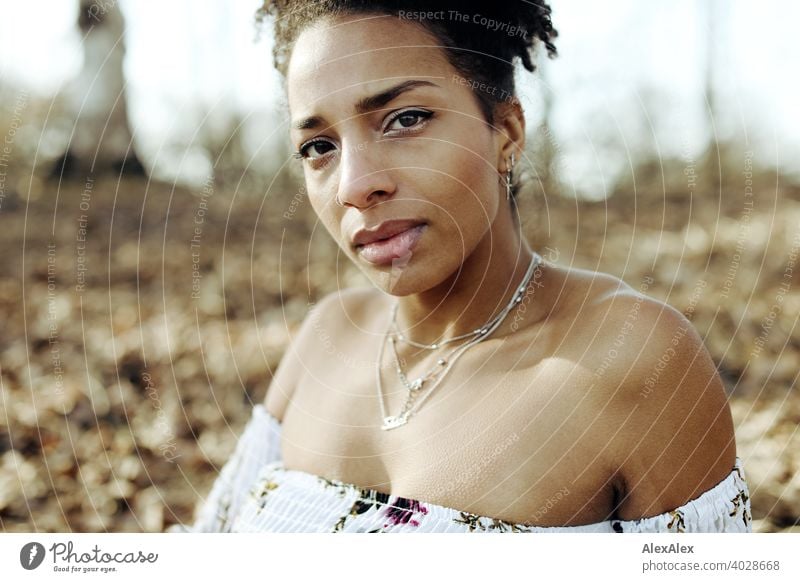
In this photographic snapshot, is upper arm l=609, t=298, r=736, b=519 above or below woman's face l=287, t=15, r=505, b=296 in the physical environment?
below

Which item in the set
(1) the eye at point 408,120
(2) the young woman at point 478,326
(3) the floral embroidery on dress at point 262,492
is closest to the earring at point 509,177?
(2) the young woman at point 478,326

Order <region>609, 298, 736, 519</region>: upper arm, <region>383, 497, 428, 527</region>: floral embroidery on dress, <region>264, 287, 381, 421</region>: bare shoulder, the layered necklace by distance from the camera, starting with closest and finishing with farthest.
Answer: <region>609, 298, 736, 519</region>: upper arm < <region>383, 497, 428, 527</region>: floral embroidery on dress < the layered necklace < <region>264, 287, 381, 421</region>: bare shoulder

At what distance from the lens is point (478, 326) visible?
3.41 feet

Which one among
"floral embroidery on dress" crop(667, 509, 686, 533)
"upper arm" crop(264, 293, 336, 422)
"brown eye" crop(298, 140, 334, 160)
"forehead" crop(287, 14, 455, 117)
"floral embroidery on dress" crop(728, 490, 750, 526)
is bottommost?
"floral embroidery on dress" crop(667, 509, 686, 533)

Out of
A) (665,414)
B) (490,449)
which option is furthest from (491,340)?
(665,414)

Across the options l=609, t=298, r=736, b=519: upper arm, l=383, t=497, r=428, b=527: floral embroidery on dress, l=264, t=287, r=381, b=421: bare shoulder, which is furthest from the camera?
l=264, t=287, r=381, b=421: bare shoulder

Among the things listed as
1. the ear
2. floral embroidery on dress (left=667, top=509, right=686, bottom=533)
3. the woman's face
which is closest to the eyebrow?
the woman's face

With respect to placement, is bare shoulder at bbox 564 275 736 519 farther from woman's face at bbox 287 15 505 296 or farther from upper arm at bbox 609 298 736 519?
woman's face at bbox 287 15 505 296

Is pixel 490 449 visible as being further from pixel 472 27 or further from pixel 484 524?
pixel 472 27

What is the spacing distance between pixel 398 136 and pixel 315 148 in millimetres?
→ 136

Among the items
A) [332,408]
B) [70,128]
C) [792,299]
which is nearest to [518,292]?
[332,408]

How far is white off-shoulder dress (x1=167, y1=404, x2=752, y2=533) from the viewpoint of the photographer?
871 millimetres

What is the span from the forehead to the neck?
254mm

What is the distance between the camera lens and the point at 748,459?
1.43 m
